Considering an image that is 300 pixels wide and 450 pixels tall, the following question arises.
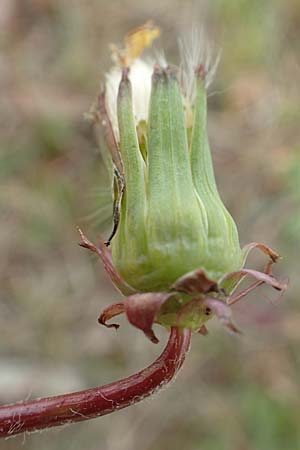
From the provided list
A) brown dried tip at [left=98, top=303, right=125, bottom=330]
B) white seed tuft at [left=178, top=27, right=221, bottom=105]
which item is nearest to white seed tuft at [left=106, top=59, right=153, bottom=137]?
white seed tuft at [left=178, top=27, right=221, bottom=105]

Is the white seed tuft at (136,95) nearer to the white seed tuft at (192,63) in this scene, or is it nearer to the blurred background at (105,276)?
the white seed tuft at (192,63)

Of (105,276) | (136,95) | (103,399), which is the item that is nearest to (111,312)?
(103,399)

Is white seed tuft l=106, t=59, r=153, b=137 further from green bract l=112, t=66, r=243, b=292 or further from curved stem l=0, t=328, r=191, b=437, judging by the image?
curved stem l=0, t=328, r=191, b=437

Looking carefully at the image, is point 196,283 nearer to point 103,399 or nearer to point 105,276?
point 103,399

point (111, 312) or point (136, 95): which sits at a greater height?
point (136, 95)

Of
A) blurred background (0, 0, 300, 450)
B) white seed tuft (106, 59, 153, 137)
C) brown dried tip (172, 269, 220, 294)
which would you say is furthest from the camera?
blurred background (0, 0, 300, 450)

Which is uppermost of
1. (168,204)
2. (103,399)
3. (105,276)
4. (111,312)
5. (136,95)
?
(136,95)
